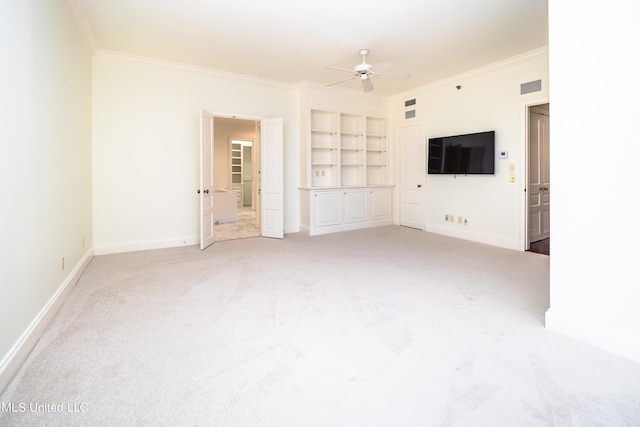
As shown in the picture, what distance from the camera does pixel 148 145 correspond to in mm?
4852

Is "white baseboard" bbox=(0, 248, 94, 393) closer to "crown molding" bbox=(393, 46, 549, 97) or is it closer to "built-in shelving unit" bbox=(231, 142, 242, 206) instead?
"crown molding" bbox=(393, 46, 549, 97)

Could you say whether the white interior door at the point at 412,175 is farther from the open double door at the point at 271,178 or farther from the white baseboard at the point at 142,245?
the white baseboard at the point at 142,245

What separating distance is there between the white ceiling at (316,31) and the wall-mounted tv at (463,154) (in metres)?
1.18

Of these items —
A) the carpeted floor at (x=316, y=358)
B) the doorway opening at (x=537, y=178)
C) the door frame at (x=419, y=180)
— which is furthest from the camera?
the door frame at (x=419, y=180)

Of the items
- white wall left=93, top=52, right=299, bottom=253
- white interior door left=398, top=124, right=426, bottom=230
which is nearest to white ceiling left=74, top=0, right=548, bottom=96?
white wall left=93, top=52, right=299, bottom=253

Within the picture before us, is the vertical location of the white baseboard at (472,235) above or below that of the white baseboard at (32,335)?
above

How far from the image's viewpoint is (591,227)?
6.72 feet

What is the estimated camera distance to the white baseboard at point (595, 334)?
1901 millimetres

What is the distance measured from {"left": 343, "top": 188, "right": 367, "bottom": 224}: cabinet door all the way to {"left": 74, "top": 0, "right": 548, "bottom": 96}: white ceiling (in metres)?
2.50

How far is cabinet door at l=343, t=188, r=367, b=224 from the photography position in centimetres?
650

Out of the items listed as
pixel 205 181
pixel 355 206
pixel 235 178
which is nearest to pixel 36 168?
pixel 205 181

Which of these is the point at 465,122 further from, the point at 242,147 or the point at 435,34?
the point at 242,147

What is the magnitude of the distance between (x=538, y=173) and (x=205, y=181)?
5446 mm

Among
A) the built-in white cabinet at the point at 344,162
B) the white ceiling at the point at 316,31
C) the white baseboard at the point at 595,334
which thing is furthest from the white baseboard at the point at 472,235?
the white baseboard at the point at 595,334
